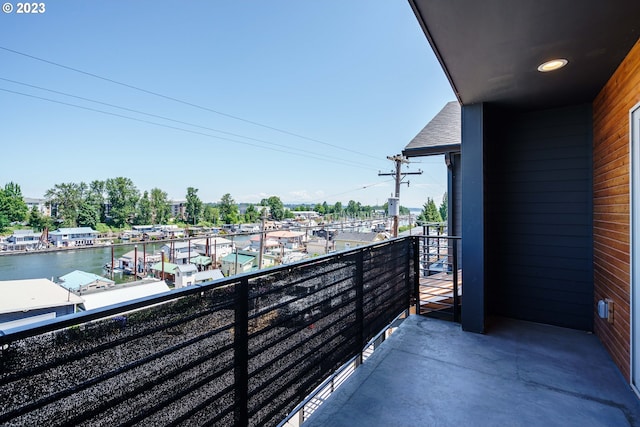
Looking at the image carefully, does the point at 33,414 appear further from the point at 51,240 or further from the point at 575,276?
the point at 51,240

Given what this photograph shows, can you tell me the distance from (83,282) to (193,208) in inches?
317

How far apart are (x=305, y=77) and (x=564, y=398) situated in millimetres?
23642

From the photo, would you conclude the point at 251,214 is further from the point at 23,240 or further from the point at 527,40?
the point at 527,40

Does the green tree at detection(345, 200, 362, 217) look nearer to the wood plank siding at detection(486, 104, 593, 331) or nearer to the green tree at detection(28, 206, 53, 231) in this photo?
the green tree at detection(28, 206, 53, 231)

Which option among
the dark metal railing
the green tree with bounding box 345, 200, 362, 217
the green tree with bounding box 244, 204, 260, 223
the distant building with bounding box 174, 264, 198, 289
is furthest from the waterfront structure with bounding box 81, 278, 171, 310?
the green tree with bounding box 345, 200, 362, 217

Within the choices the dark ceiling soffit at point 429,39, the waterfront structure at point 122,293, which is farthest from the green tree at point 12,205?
the dark ceiling soffit at point 429,39

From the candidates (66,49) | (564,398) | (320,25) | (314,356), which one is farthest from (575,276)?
(66,49)

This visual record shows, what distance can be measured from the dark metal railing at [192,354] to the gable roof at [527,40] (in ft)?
5.39

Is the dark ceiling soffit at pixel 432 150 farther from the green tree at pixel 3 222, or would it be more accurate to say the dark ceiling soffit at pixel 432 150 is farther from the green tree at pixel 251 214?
the green tree at pixel 251 214

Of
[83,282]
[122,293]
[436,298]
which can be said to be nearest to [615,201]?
[436,298]

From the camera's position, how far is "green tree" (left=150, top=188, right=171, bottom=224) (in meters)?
13.3

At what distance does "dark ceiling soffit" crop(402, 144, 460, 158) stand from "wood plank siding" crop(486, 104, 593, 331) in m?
1.08

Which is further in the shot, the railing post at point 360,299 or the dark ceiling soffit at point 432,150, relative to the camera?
the dark ceiling soffit at point 432,150

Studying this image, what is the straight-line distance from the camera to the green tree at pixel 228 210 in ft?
54.6
